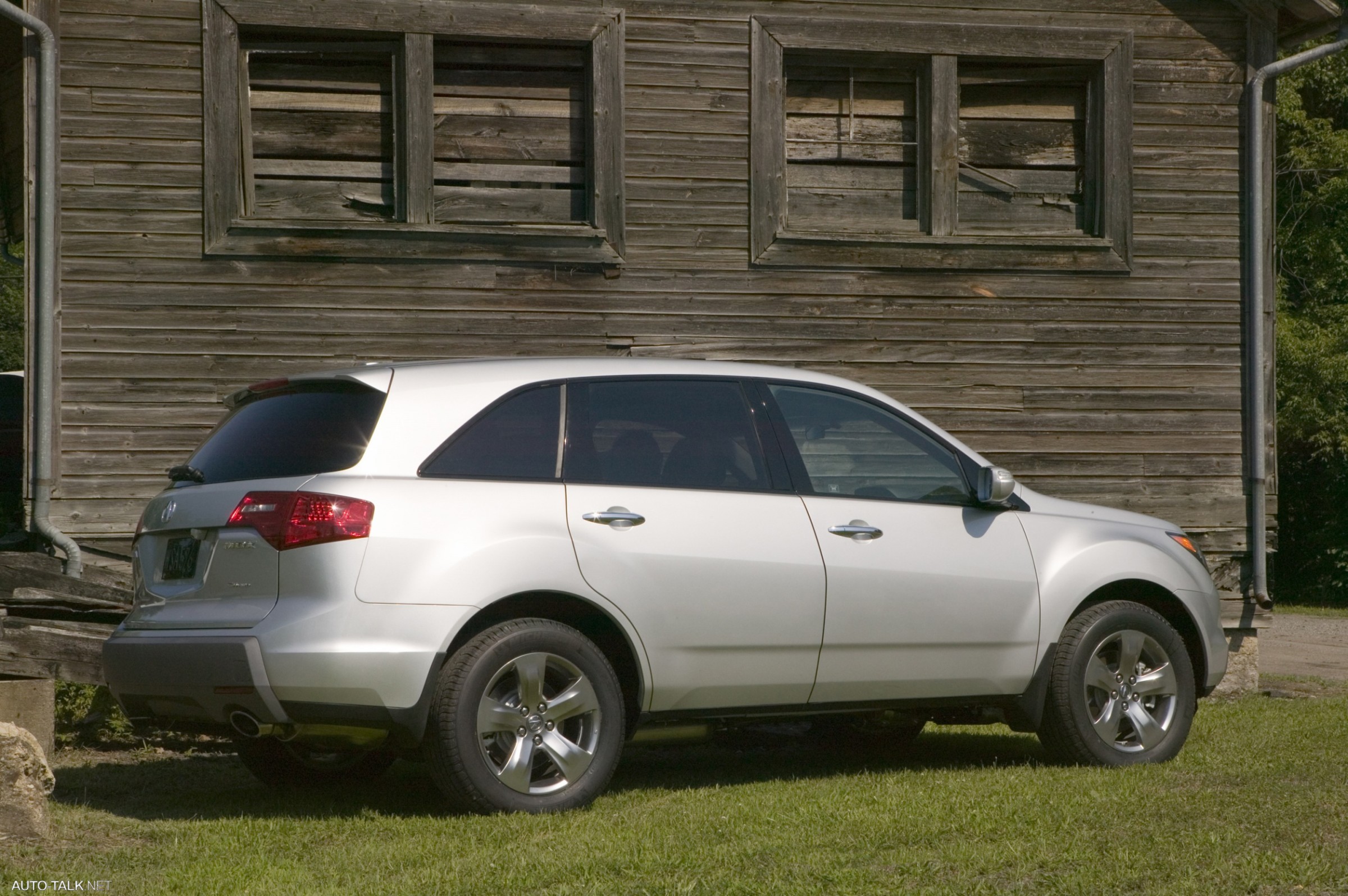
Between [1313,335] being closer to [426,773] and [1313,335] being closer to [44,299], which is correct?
[44,299]

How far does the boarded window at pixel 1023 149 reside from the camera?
10930mm

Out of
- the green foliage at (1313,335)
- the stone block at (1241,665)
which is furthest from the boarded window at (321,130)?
the green foliage at (1313,335)

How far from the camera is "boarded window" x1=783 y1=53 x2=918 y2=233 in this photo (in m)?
10.6

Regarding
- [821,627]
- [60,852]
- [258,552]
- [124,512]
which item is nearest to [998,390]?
[821,627]

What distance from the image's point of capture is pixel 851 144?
10773 millimetres

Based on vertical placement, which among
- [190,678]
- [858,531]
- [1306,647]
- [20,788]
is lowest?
[1306,647]

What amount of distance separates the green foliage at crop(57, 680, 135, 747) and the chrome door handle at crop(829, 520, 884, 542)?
4177 mm

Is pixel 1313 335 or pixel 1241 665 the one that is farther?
pixel 1313 335

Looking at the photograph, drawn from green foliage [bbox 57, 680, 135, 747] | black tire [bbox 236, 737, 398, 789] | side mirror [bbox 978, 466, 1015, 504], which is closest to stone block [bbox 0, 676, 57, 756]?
green foliage [bbox 57, 680, 135, 747]

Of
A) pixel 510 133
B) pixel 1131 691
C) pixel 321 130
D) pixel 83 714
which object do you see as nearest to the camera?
pixel 1131 691

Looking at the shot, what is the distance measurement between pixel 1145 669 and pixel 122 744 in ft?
17.2

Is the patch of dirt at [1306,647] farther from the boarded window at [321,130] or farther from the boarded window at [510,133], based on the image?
the boarded window at [321,130]

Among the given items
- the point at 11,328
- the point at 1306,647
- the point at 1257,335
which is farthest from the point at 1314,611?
the point at 11,328

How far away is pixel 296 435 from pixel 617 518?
A: 118cm
